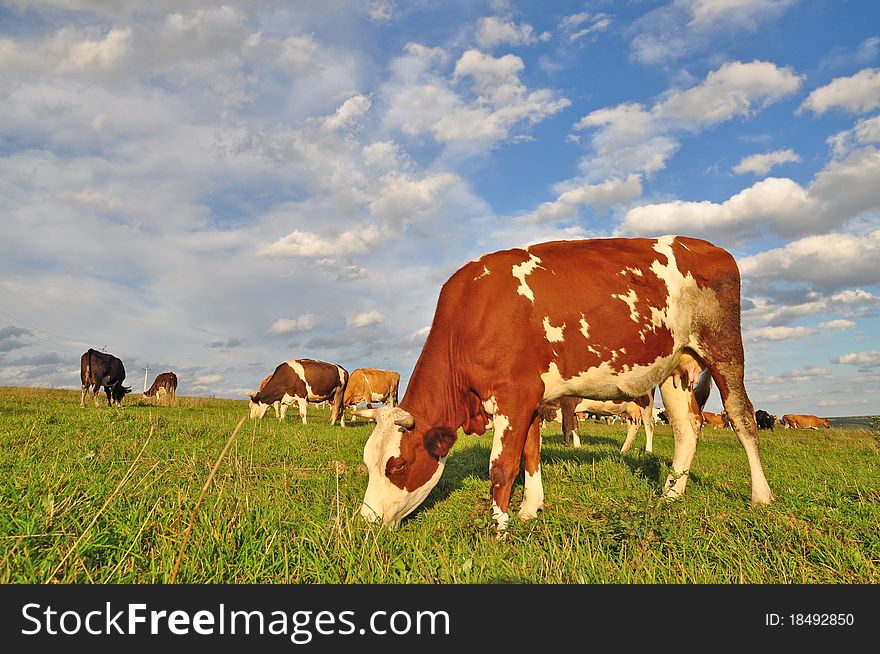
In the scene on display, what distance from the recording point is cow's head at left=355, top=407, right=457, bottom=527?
5.62m

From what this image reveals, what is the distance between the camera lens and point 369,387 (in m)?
35.0

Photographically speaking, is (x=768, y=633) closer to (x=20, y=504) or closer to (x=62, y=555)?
(x=62, y=555)

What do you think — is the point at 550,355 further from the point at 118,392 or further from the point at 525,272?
the point at 118,392

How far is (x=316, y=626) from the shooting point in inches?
111

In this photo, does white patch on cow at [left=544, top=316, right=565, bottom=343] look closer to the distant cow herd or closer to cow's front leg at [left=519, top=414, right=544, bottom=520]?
the distant cow herd

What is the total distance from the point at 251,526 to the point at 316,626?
1546mm

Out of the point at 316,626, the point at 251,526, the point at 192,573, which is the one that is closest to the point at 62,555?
the point at 192,573

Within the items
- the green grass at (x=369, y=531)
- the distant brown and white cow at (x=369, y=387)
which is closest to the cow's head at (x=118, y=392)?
the distant brown and white cow at (x=369, y=387)

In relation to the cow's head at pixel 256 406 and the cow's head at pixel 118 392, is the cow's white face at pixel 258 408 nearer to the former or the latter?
the cow's head at pixel 256 406

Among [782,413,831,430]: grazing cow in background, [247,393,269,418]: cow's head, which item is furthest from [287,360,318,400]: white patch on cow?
[782,413,831,430]: grazing cow in background

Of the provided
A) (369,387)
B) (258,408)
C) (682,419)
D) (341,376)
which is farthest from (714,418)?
(682,419)

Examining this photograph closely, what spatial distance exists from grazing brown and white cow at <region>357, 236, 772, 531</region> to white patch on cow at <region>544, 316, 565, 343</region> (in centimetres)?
2

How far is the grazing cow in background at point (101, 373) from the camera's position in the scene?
27.6 metres

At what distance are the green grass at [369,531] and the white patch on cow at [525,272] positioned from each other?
2.48 metres
